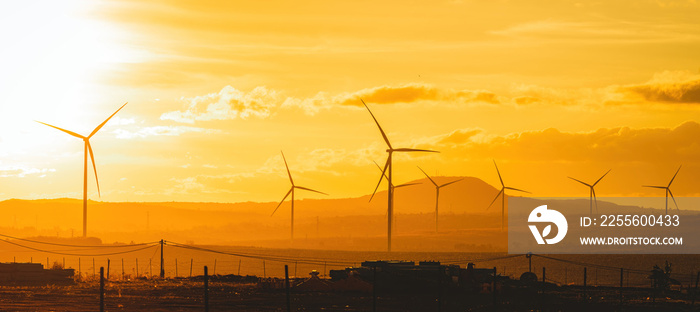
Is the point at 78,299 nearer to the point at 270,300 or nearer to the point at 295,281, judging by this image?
the point at 270,300

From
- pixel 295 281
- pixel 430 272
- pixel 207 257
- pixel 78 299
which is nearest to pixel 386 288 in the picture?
pixel 430 272

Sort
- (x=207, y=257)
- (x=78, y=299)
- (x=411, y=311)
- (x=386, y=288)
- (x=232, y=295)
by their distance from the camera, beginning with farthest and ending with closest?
1. (x=207, y=257)
2. (x=386, y=288)
3. (x=232, y=295)
4. (x=78, y=299)
5. (x=411, y=311)

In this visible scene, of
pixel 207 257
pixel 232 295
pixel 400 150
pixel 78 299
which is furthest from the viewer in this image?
pixel 207 257

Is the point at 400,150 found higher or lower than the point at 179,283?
higher

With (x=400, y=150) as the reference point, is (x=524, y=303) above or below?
below

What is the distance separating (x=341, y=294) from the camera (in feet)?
206

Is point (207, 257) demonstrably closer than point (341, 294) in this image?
No

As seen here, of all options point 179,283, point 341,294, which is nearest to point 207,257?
point 179,283

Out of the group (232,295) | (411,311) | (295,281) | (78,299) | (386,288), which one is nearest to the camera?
(411,311)

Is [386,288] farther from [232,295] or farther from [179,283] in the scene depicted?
[179,283]

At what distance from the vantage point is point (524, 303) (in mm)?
56688

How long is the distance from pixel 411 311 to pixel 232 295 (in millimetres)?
13327

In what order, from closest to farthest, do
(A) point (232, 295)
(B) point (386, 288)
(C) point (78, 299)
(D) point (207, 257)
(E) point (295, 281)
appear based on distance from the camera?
1. (C) point (78, 299)
2. (A) point (232, 295)
3. (B) point (386, 288)
4. (E) point (295, 281)
5. (D) point (207, 257)

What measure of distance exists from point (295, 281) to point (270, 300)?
15815 mm
